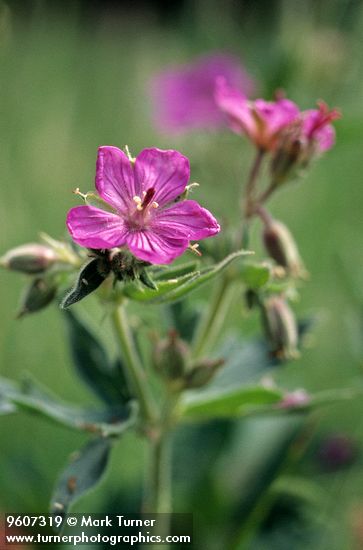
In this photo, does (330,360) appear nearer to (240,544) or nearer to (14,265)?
(240,544)

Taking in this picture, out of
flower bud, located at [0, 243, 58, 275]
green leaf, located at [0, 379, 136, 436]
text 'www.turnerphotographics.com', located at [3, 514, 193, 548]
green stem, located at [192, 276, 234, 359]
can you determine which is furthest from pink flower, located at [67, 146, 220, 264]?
text 'www.turnerphotographics.com', located at [3, 514, 193, 548]

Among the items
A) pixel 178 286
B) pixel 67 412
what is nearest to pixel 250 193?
pixel 178 286

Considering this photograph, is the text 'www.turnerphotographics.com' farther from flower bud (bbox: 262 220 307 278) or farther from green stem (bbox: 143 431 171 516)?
flower bud (bbox: 262 220 307 278)

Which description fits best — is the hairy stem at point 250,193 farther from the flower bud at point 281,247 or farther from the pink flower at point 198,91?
the pink flower at point 198,91

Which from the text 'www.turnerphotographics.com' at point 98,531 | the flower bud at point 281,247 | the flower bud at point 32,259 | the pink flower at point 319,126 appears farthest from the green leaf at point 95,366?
the pink flower at point 319,126

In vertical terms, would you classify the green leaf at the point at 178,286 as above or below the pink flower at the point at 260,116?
below

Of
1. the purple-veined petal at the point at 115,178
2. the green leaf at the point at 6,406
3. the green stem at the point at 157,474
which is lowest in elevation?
the green stem at the point at 157,474
